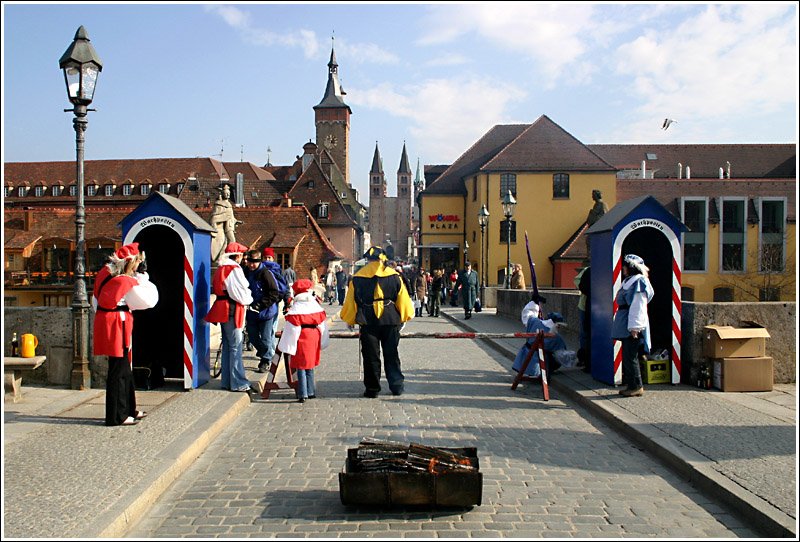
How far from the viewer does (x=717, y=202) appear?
5844 centimetres

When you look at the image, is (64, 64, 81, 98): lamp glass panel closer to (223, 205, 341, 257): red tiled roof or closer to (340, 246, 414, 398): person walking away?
(340, 246, 414, 398): person walking away

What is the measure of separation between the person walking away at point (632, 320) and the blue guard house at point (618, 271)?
2.56 ft

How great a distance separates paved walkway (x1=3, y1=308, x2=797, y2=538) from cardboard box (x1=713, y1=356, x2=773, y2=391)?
0.74 feet

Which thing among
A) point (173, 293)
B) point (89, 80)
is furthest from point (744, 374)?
point (89, 80)

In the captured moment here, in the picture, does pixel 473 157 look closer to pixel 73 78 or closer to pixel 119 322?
pixel 73 78

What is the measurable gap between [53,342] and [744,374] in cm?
951

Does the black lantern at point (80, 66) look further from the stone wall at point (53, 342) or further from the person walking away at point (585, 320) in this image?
the person walking away at point (585, 320)

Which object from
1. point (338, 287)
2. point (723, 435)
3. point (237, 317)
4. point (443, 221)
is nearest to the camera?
point (723, 435)

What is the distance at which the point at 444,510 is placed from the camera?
5.51m

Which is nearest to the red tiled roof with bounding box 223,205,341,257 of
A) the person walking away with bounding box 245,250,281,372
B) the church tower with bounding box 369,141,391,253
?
the person walking away with bounding box 245,250,281,372

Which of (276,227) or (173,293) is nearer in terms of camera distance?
(173,293)

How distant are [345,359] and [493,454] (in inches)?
330

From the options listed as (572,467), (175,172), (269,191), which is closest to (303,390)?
(572,467)

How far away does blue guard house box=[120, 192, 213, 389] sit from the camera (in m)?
10.2
